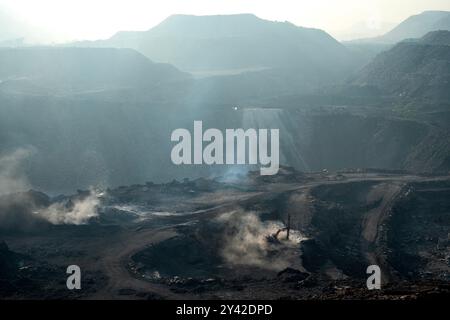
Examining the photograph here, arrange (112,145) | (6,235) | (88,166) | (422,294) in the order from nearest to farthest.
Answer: (422,294), (6,235), (88,166), (112,145)

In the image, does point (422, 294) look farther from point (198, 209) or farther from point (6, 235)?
point (6, 235)

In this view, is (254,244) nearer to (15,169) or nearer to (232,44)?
(15,169)

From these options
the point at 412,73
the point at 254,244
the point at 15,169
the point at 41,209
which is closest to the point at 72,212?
the point at 41,209

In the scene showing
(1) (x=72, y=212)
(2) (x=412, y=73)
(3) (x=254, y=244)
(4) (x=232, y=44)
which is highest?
(4) (x=232, y=44)

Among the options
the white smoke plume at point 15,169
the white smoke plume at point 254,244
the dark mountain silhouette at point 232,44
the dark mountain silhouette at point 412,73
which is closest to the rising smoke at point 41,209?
the white smoke plume at point 254,244

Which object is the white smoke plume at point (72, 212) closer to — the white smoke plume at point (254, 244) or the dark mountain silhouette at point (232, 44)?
the white smoke plume at point (254, 244)
